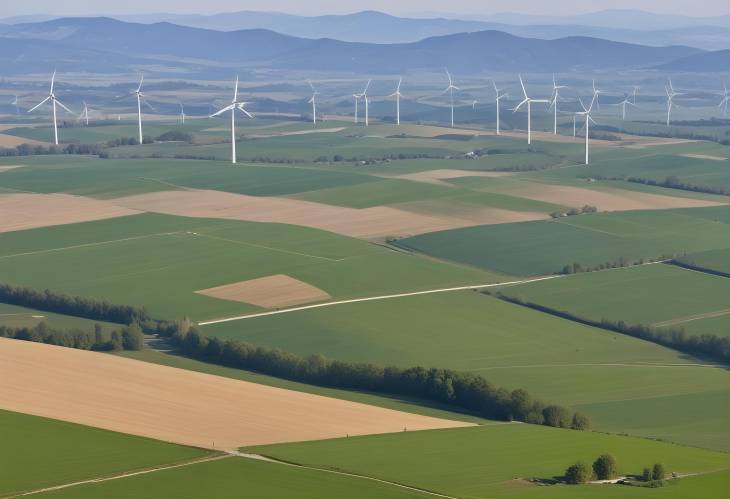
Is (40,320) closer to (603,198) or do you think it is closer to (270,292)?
(270,292)

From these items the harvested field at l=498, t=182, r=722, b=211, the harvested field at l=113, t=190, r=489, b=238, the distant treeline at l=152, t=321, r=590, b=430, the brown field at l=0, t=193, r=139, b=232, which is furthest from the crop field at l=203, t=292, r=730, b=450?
the harvested field at l=498, t=182, r=722, b=211

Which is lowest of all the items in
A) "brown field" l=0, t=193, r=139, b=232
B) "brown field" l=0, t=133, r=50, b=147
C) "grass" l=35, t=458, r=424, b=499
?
"brown field" l=0, t=133, r=50, b=147

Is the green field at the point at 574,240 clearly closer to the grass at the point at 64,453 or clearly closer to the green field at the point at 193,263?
the green field at the point at 193,263

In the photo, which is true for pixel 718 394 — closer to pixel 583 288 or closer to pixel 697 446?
pixel 697 446

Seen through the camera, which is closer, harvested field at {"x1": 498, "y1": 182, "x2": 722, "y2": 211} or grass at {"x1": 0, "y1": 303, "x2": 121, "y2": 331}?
grass at {"x1": 0, "y1": 303, "x2": 121, "y2": 331}

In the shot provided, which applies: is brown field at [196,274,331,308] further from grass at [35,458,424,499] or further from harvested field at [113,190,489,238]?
grass at [35,458,424,499]
